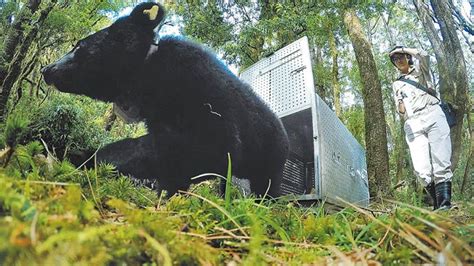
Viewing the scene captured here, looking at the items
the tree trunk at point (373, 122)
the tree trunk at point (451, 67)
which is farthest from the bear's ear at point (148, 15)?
the tree trunk at point (451, 67)

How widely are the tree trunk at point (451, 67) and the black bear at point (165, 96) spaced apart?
4.06 metres

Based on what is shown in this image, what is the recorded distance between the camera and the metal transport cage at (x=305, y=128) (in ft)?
→ 11.4

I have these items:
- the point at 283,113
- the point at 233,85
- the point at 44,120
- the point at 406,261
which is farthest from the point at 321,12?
the point at 406,261

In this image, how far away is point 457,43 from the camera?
650cm

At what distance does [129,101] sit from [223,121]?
0.78 metres

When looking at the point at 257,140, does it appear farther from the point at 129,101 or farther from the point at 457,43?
the point at 457,43

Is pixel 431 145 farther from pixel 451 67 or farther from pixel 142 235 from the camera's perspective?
pixel 142 235

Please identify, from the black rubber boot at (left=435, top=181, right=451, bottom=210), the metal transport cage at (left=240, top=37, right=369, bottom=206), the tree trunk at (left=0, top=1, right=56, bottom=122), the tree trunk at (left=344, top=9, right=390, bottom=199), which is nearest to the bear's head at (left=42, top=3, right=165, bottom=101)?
the tree trunk at (left=0, top=1, right=56, bottom=122)

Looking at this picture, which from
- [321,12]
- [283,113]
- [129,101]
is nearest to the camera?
[129,101]

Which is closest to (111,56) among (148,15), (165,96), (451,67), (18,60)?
(148,15)

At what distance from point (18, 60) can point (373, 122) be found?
4.91 meters

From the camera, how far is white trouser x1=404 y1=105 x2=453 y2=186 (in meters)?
3.53

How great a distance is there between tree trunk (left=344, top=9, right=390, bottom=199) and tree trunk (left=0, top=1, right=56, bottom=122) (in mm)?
4141

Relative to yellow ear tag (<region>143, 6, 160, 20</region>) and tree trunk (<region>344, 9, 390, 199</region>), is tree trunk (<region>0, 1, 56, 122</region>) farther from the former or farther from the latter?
tree trunk (<region>344, 9, 390, 199</region>)
